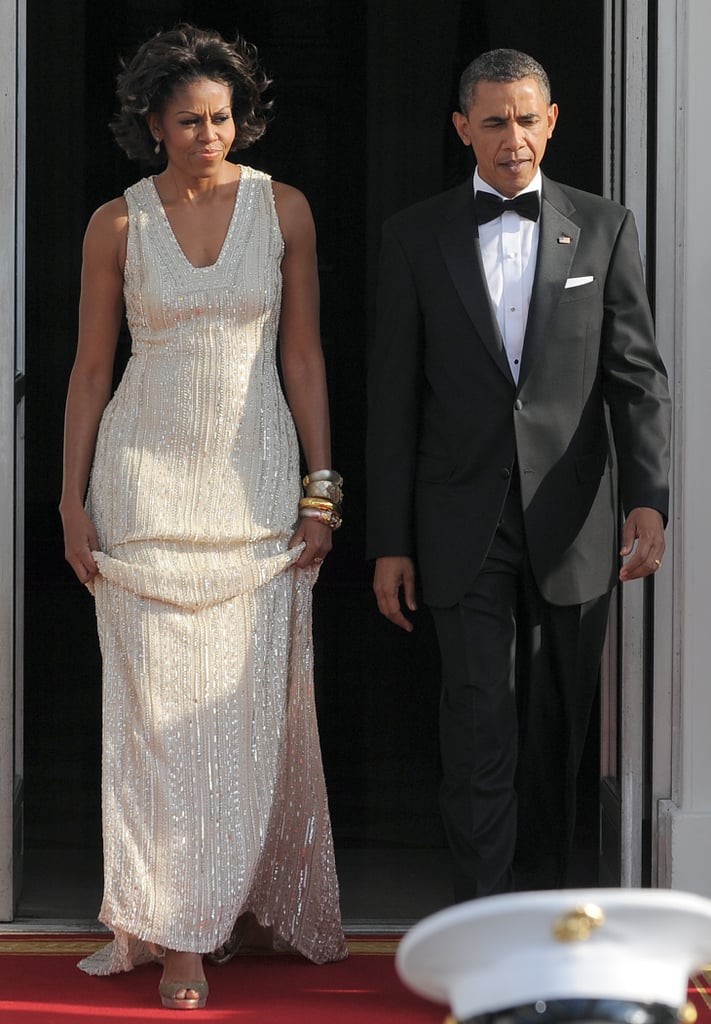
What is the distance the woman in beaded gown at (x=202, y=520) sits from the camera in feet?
11.2

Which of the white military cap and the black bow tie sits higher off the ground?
the black bow tie

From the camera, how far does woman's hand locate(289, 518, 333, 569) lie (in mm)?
3537

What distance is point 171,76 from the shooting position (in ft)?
11.3

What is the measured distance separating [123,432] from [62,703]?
62.1 inches

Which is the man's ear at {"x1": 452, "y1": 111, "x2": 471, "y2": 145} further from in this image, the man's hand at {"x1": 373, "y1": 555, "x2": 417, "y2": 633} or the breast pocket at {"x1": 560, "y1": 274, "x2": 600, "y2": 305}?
the man's hand at {"x1": 373, "y1": 555, "x2": 417, "y2": 633}

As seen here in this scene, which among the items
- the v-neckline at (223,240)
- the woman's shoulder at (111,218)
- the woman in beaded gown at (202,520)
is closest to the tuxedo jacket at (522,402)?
the woman in beaded gown at (202,520)

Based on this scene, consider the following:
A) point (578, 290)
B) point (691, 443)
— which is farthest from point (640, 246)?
point (578, 290)

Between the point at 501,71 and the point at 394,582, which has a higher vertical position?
the point at 501,71

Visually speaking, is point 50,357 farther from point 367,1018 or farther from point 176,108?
point 367,1018

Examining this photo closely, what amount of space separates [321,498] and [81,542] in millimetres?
496

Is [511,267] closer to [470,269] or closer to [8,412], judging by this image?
[470,269]

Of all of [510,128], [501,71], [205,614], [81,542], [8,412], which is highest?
[501,71]

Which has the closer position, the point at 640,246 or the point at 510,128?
the point at 510,128

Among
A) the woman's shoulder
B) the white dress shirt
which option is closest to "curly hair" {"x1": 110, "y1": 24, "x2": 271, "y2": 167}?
the woman's shoulder
